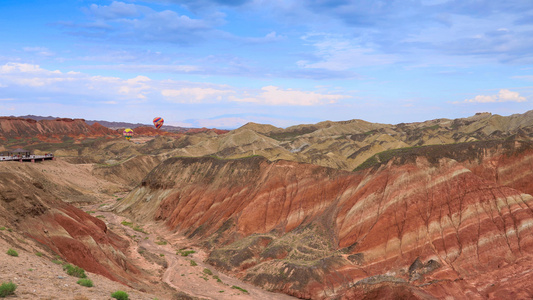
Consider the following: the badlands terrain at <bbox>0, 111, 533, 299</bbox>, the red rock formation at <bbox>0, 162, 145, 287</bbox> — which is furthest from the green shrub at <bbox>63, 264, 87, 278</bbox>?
the red rock formation at <bbox>0, 162, 145, 287</bbox>

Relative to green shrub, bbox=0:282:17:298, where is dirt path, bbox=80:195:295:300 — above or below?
below

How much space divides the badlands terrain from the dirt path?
0.73ft

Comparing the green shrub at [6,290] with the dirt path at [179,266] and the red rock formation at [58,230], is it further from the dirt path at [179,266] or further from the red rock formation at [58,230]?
the dirt path at [179,266]

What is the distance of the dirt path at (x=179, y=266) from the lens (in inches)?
1399

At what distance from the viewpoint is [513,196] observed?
38.0m

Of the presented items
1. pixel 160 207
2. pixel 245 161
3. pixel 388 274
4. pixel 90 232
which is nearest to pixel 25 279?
pixel 90 232

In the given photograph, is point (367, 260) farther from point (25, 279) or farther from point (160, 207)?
point (160, 207)

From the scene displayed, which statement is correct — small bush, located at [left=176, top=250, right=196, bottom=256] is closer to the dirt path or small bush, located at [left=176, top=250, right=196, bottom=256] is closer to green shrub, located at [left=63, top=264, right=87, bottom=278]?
the dirt path

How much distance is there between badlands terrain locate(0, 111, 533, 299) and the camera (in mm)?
29317

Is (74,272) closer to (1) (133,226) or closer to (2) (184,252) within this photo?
(2) (184,252)

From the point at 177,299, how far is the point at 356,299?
46.6 ft

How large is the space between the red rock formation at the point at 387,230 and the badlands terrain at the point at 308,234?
13cm

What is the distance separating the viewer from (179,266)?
42.3m

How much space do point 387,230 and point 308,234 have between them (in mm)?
9261
